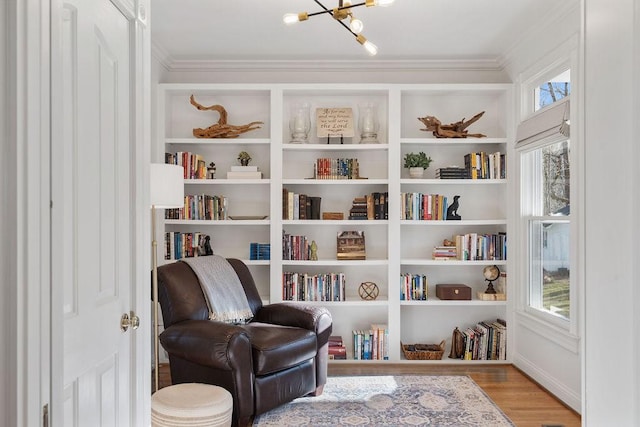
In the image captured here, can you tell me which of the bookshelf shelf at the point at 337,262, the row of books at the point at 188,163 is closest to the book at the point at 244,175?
the row of books at the point at 188,163

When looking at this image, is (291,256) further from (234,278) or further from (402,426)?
(402,426)

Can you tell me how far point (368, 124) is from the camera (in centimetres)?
458

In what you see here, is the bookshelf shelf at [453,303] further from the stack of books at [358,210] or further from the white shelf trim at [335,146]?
the white shelf trim at [335,146]

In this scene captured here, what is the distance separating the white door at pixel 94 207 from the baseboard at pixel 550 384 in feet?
9.49

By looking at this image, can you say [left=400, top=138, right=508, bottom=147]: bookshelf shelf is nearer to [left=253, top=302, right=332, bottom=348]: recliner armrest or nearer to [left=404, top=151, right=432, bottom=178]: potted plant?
[left=404, top=151, right=432, bottom=178]: potted plant

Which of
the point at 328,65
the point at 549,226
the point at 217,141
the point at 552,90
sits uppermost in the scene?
the point at 328,65

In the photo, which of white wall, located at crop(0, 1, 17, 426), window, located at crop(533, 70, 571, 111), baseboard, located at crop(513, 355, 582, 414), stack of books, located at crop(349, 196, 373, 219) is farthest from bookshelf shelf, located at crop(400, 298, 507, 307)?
white wall, located at crop(0, 1, 17, 426)

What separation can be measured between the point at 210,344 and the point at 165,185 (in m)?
0.97

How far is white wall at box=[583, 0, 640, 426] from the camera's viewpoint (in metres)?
0.98

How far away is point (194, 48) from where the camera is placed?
4422 millimetres

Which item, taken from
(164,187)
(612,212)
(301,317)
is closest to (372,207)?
(301,317)

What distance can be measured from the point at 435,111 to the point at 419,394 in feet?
8.26

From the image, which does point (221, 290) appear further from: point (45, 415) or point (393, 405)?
point (45, 415)

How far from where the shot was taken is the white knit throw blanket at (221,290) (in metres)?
3.49
